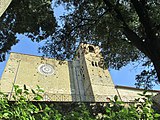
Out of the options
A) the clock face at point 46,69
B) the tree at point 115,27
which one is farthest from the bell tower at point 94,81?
the tree at point 115,27

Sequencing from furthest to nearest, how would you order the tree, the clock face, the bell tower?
the clock face < the bell tower < the tree

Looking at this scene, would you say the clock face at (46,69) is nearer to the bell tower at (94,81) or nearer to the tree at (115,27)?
the bell tower at (94,81)

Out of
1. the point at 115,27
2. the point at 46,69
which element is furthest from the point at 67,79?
the point at 115,27

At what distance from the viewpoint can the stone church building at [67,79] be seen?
31.6 meters

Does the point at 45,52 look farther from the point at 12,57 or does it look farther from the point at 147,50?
the point at 12,57

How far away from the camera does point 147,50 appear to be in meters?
6.19

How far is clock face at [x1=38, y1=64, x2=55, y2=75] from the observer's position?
36.2 meters

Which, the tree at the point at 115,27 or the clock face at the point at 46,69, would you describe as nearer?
the tree at the point at 115,27

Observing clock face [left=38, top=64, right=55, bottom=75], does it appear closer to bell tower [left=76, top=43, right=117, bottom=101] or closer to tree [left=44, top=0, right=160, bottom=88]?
bell tower [left=76, top=43, right=117, bottom=101]

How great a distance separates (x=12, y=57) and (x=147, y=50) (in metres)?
33.3

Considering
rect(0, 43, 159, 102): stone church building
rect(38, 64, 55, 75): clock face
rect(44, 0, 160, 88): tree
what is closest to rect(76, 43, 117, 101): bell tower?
rect(0, 43, 159, 102): stone church building

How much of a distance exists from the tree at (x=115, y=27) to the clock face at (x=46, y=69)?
26970 mm

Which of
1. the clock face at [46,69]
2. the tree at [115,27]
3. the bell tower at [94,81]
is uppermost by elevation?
the clock face at [46,69]

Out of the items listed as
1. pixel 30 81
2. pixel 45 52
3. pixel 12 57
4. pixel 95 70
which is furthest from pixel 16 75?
pixel 45 52
